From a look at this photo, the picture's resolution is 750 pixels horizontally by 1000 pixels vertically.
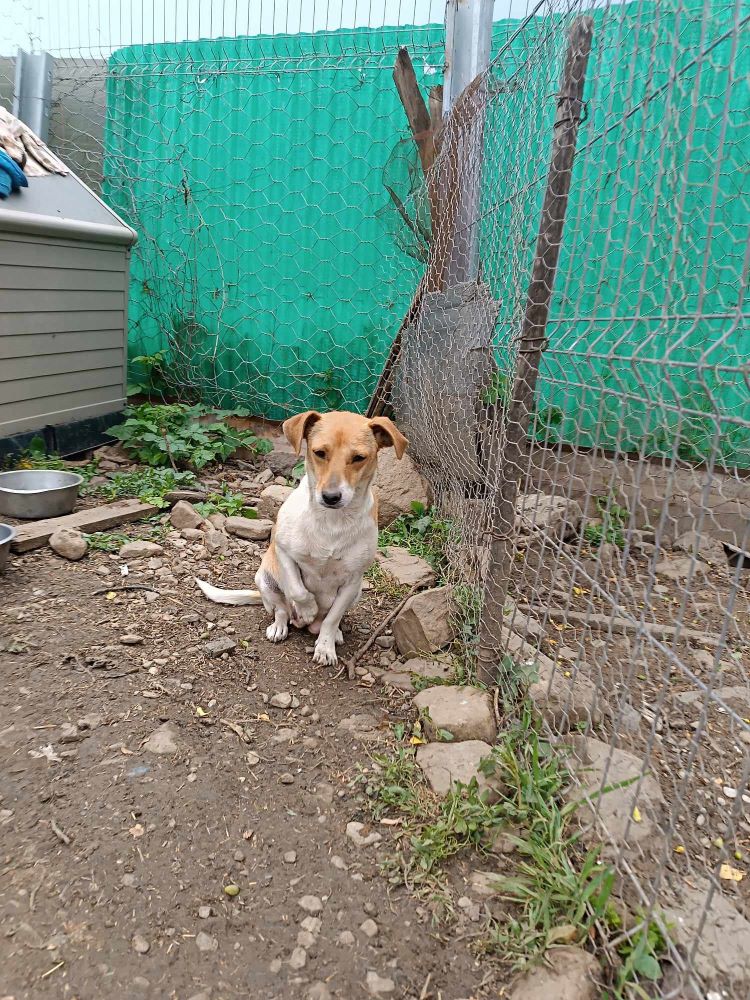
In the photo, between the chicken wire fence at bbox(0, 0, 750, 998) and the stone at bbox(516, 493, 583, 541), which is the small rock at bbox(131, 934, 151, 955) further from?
the stone at bbox(516, 493, 583, 541)

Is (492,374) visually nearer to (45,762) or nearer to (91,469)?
(45,762)

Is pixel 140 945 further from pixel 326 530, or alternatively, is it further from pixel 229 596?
pixel 229 596

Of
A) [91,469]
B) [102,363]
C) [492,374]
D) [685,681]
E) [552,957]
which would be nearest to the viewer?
[552,957]

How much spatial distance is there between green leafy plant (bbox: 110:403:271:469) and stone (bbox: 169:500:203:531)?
2.53ft

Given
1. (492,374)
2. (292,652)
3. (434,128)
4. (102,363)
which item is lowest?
(292,652)

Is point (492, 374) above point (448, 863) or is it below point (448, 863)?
above

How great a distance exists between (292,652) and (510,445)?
1355mm

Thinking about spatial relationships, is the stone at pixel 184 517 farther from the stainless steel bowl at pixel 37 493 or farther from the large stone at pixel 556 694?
the large stone at pixel 556 694

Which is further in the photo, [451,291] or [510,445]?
[451,291]

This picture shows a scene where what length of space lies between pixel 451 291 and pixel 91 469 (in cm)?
275

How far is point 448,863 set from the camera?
196 cm

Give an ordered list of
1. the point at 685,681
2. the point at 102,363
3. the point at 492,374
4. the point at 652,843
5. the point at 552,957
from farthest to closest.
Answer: the point at 102,363 < the point at 492,374 < the point at 685,681 < the point at 652,843 < the point at 552,957

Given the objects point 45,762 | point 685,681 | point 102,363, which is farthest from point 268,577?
point 102,363

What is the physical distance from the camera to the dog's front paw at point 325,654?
3.03 meters
